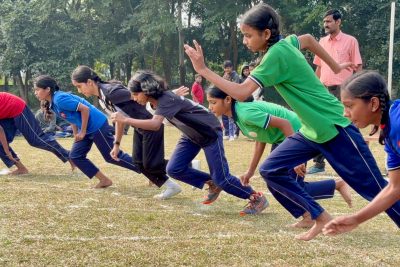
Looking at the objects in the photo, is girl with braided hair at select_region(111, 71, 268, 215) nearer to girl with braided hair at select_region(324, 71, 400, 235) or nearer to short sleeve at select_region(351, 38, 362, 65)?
girl with braided hair at select_region(324, 71, 400, 235)

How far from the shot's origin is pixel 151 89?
5.13 metres

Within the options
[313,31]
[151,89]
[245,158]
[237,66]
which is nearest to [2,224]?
[151,89]

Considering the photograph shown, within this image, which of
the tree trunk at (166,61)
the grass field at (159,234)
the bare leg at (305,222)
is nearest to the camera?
the grass field at (159,234)

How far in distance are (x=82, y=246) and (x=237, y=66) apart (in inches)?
1111

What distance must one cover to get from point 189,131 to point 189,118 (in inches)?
5.2

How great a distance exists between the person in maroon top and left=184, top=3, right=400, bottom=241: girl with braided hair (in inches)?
185

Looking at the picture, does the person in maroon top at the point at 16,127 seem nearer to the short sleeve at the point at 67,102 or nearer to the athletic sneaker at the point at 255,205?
the short sleeve at the point at 67,102

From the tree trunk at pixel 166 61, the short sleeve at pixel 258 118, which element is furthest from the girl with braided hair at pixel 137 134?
the tree trunk at pixel 166 61

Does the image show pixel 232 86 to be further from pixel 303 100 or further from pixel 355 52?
pixel 355 52

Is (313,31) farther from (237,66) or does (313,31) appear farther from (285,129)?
(285,129)

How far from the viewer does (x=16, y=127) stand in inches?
302

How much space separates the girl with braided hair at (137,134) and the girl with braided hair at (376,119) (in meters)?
3.16

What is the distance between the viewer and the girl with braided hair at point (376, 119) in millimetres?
2617

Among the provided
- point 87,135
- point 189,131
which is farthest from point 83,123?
point 189,131
